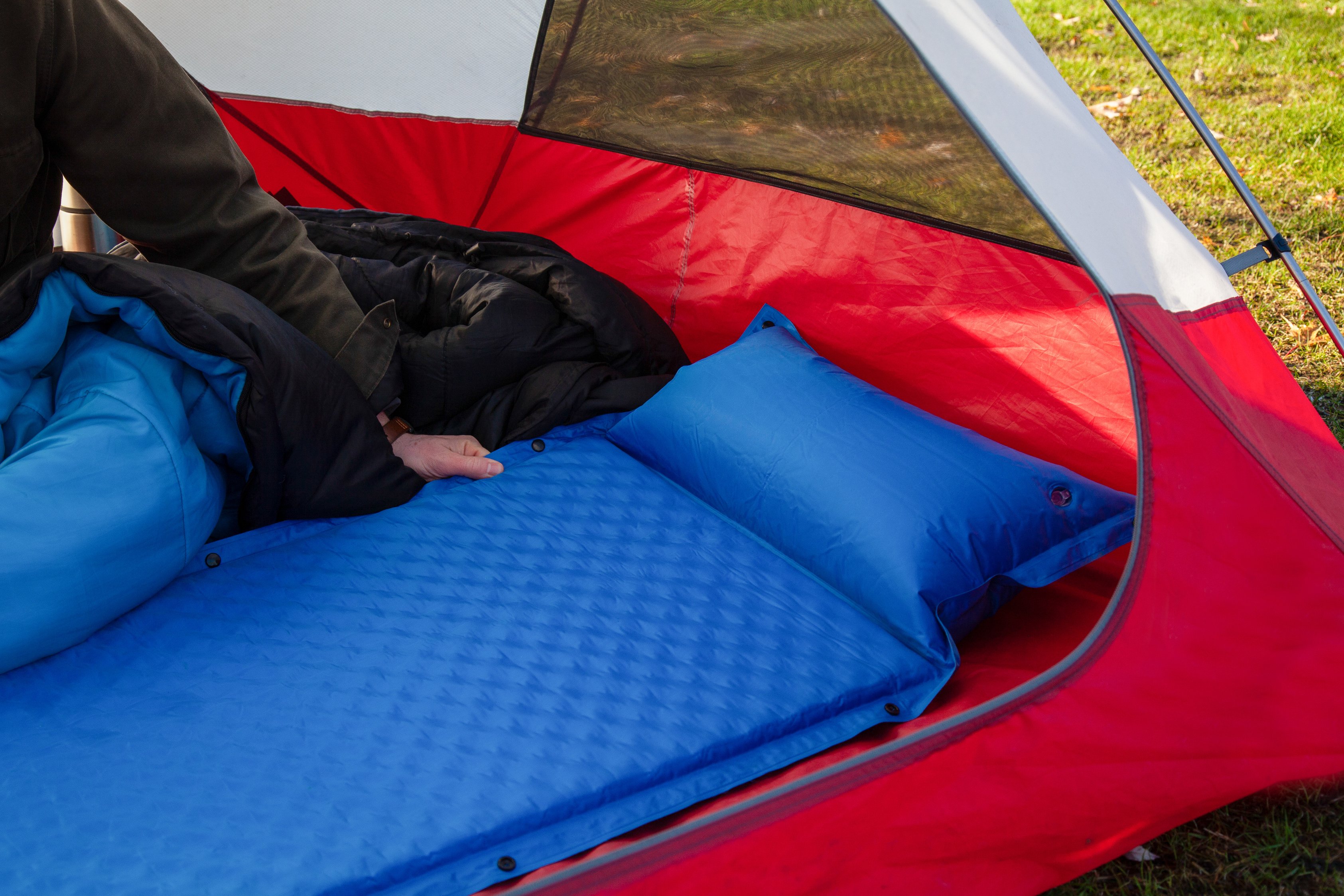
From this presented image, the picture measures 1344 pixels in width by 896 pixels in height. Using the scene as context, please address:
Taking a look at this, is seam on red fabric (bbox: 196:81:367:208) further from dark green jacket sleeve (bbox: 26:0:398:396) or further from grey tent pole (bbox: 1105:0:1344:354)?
grey tent pole (bbox: 1105:0:1344:354)

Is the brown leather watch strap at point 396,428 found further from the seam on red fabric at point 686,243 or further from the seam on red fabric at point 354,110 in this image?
the seam on red fabric at point 354,110

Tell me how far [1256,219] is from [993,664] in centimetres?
67

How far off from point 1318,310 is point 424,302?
134 centimetres

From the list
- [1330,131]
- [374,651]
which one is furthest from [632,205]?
[1330,131]

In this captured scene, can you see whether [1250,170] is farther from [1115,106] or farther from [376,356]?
[376,356]

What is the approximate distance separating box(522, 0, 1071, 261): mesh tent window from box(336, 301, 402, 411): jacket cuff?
65cm

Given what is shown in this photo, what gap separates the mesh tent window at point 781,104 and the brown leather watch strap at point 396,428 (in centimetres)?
74

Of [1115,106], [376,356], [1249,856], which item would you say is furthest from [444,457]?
[1115,106]

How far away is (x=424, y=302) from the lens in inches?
69.1

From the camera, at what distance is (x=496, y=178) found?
7.29ft

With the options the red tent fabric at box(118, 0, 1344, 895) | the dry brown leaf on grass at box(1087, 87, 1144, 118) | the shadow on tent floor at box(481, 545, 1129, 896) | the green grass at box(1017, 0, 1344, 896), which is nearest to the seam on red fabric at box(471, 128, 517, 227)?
the red tent fabric at box(118, 0, 1344, 895)

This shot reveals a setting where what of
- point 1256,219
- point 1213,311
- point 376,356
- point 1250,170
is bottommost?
point 376,356

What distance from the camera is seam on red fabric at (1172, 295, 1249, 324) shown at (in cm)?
114

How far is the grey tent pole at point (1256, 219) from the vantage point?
1264 millimetres
